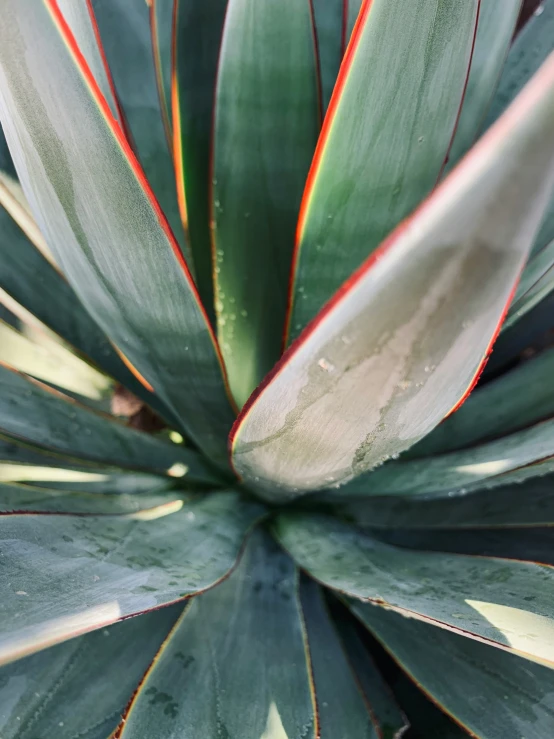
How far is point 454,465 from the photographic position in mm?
682

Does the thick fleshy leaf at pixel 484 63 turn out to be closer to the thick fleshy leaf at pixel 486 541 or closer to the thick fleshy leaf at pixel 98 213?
the thick fleshy leaf at pixel 98 213

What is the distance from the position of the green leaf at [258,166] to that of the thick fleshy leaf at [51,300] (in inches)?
8.3

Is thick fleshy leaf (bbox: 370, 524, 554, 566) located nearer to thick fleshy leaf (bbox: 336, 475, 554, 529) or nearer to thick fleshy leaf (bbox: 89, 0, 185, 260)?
thick fleshy leaf (bbox: 336, 475, 554, 529)

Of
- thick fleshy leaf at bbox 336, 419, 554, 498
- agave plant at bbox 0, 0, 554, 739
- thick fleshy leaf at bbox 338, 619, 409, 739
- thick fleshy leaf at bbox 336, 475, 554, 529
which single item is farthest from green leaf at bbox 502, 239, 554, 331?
thick fleshy leaf at bbox 338, 619, 409, 739

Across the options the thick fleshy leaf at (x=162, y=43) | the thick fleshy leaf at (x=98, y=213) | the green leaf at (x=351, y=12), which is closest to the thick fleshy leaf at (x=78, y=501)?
the thick fleshy leaf at (x=98, y=213)

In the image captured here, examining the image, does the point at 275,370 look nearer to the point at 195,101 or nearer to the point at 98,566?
the point at 98,566

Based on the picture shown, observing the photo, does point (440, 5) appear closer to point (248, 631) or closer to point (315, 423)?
point (315, 423)

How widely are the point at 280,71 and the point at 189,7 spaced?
18 centimetres

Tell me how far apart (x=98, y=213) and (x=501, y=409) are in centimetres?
56

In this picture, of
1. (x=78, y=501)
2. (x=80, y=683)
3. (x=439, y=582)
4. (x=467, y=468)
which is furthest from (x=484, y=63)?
(x=80, y=683)

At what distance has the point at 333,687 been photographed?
0.68 meters

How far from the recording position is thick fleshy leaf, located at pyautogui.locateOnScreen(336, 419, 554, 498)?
0.59m

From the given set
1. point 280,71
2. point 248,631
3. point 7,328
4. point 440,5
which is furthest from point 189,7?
point 248,631

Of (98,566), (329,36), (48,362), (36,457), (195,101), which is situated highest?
(329,36)
